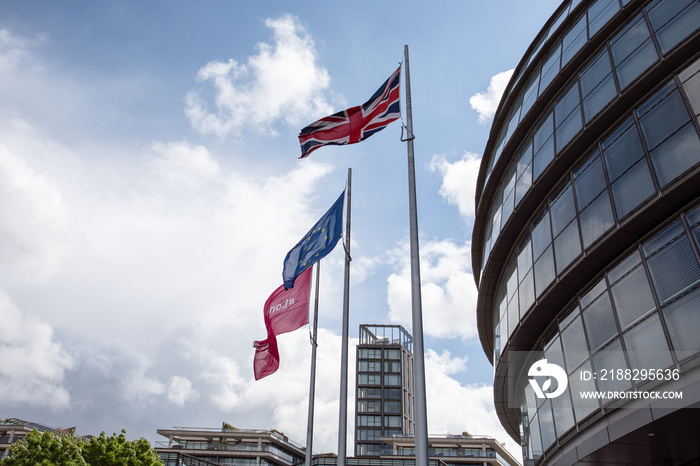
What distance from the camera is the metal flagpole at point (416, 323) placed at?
42.8 feet

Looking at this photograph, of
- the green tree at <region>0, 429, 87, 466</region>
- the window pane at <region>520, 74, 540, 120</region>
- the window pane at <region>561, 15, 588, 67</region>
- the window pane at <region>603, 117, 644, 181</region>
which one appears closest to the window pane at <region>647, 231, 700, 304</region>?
the window pane at <region>603, 117, 644, 181</region>

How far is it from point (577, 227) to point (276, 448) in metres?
97.8

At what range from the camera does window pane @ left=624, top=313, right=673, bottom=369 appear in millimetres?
13845

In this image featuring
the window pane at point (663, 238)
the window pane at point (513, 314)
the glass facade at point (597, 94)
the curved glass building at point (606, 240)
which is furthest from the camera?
the window pane at point (513, 314)

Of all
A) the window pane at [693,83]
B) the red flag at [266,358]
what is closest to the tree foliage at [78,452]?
the red flag at [266,358]

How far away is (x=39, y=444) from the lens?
39.3m

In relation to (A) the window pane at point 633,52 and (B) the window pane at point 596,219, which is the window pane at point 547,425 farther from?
(A) the window pane at point 633,52

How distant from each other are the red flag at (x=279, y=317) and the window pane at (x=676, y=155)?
14261mm

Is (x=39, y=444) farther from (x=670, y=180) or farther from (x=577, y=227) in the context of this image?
(x=670, y=180)

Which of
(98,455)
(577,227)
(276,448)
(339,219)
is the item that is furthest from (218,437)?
(577,227)

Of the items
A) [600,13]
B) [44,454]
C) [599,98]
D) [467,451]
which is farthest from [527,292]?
[467,451]

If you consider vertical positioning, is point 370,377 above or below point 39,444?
above

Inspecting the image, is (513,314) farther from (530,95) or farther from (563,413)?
(530,95)

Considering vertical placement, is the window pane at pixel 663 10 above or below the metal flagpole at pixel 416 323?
above
